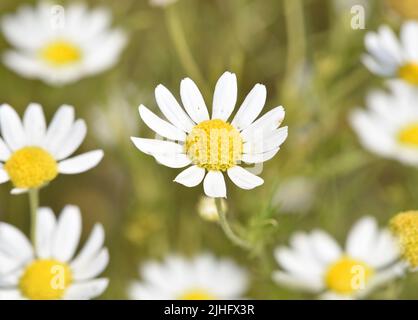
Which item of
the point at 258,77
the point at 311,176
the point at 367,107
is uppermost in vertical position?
the point at 258,77

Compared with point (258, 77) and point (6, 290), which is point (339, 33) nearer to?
point (258, 77)

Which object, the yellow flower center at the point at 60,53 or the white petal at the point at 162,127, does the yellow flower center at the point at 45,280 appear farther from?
the yellow flower center at the point at 60,53

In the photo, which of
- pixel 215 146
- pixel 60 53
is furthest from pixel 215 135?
pixel 60 53

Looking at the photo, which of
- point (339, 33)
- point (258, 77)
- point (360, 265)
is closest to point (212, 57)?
point (258, 77)

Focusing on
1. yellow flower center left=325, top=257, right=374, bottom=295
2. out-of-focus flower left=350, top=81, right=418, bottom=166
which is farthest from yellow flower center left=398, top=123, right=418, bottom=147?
yellow flower center left=325, top=257, right=374, bottom=295

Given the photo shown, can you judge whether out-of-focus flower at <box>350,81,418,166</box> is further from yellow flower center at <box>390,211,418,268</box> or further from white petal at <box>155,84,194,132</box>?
white petal at <box>155,84,194,132</box>

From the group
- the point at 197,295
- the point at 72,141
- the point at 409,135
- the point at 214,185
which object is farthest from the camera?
the point at 409,135

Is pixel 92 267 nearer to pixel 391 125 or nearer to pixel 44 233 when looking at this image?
pixel 44 233
